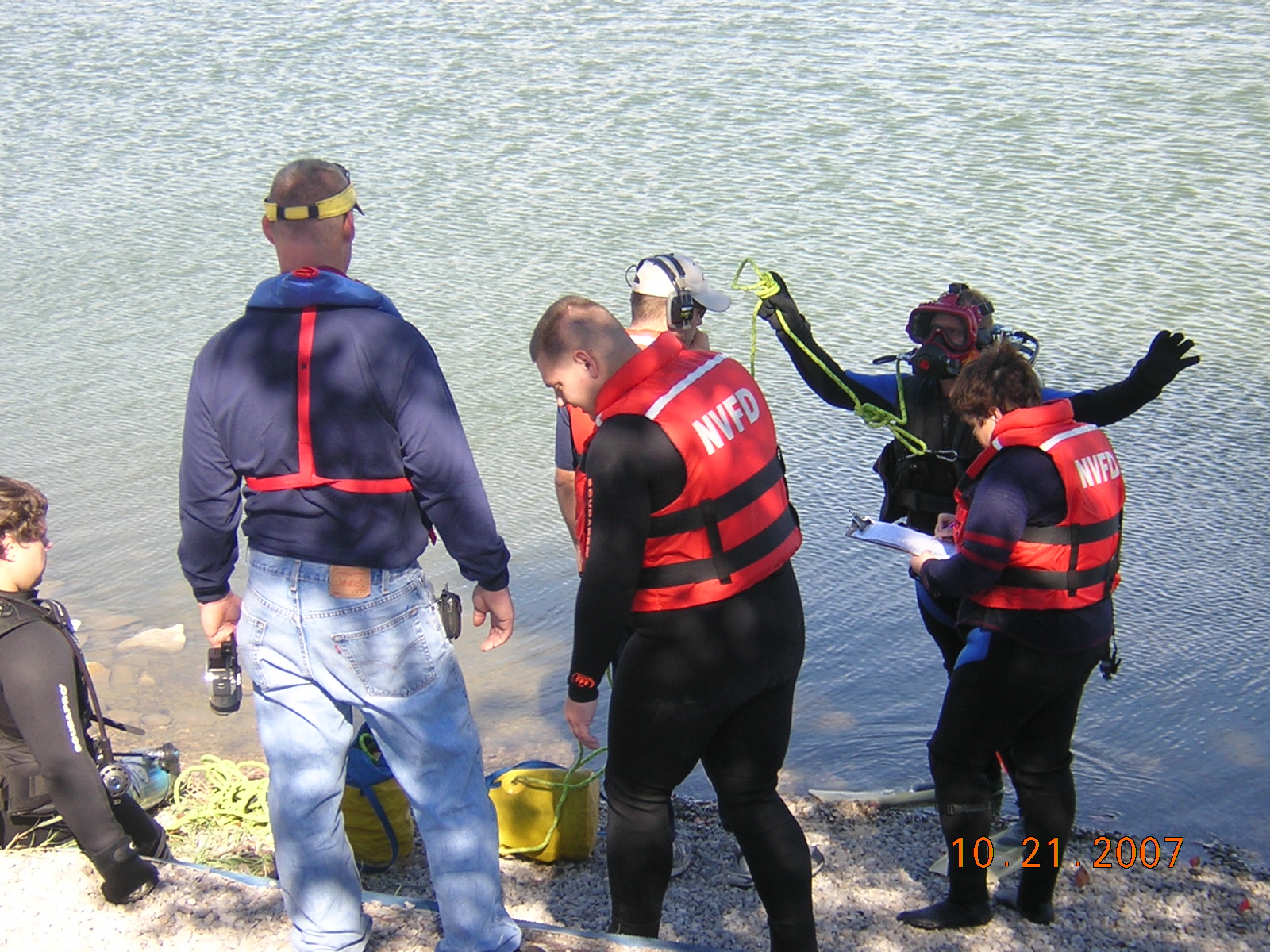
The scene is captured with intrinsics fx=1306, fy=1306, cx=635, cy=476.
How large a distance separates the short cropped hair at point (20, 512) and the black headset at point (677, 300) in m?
1.69

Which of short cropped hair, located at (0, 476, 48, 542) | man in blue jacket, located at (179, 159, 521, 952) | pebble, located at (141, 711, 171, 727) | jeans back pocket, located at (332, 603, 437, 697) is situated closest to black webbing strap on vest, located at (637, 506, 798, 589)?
man in blue jacket, located at (179, 159, 521, 952)

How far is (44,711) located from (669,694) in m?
1.52

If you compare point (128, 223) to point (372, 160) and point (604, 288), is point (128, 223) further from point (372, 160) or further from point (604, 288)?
point (604, 288)

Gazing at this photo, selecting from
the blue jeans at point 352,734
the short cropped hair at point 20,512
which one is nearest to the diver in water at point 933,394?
the blue jeans at point 352,734

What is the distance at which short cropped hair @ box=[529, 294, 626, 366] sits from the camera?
2.89 m

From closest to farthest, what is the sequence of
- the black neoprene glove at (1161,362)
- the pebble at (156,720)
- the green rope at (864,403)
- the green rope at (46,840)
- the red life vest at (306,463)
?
1. the red life vest at (306,463)
2. the green rope at (46,840)
3. the black neoprene glove at (1161,362)
4. the green rope at (864,403)
5. the pebble at (156,720)

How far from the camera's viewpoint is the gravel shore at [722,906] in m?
3.24

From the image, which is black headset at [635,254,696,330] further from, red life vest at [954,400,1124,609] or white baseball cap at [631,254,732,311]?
red life vest at [954,400,1124,609]

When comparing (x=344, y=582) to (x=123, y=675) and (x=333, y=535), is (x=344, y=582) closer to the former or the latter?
(x=333, y=535)

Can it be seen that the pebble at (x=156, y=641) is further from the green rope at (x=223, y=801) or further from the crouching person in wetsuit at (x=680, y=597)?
the crouching person in wetsuit at (x=680, y=597)

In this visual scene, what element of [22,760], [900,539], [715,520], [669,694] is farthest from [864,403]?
[22,760]

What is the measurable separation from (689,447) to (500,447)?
526 centimetres

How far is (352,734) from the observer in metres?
3.01
